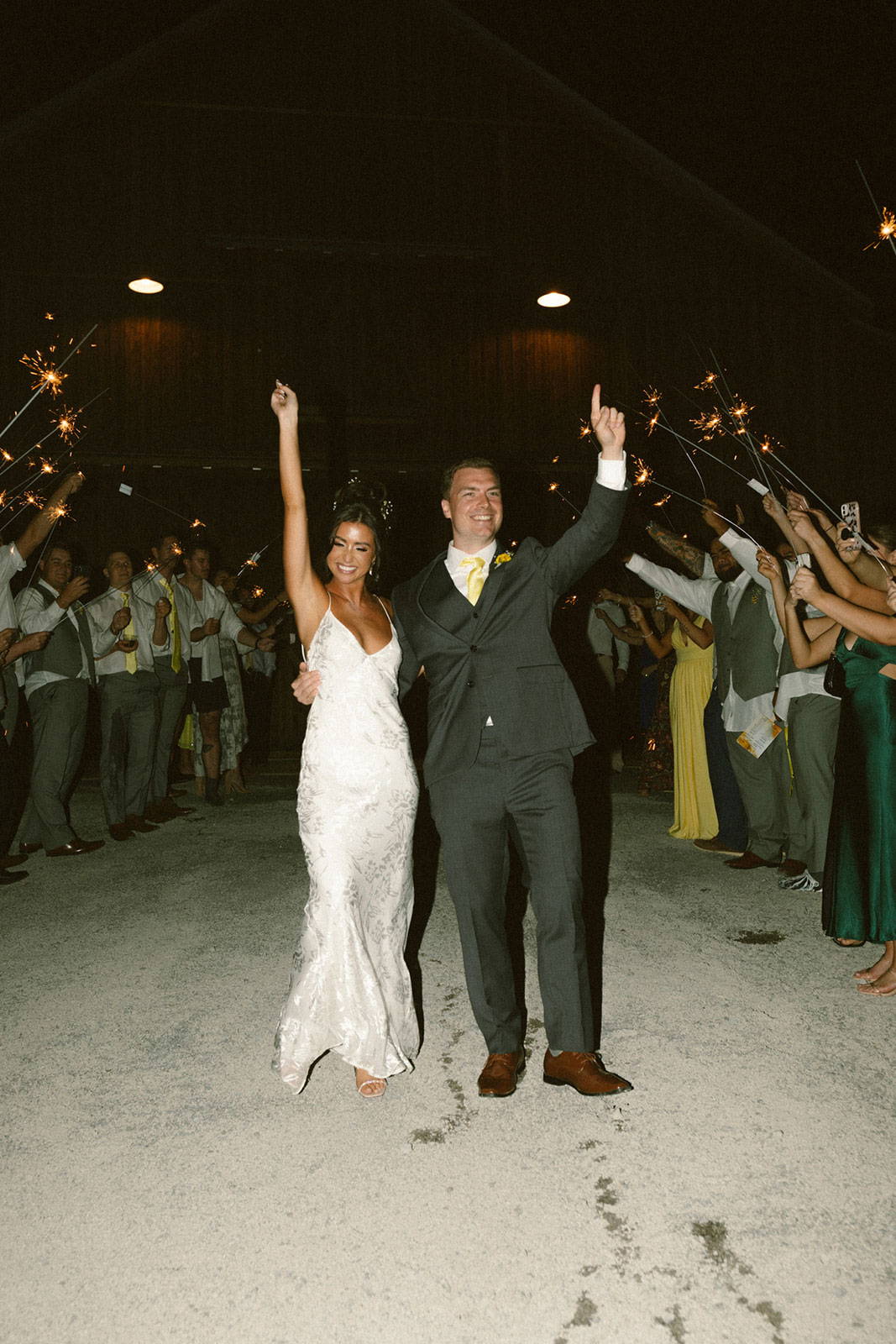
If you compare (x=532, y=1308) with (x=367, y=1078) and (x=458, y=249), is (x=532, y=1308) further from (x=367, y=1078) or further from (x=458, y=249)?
(x=458, y=249)

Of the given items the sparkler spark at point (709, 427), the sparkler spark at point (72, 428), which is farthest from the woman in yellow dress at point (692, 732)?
the sparkler spark at point (72, 428)

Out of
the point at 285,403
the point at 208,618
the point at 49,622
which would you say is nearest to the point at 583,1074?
the point at 285,403

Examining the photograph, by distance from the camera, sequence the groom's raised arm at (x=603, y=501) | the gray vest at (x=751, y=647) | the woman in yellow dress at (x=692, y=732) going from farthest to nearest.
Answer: the woman in yellow dress at (x=692, y=732) → the gray vest at (x=751, y=647) → the groom's raised arm at (x=603, y=501)

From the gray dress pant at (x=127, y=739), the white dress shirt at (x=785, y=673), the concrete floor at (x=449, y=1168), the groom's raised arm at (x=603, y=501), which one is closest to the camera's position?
the concrete floor at (x=449, y=1168)

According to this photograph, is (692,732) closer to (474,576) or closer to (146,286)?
(474,576)

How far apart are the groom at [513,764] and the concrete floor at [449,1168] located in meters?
0.25

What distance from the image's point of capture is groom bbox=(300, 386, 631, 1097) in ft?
9.17

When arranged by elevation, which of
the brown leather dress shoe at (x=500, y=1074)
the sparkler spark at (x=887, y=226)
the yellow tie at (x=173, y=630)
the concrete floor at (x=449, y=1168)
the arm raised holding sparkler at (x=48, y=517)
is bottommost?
the concrete floor at (x=449, y=1168)

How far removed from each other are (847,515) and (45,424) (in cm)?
968

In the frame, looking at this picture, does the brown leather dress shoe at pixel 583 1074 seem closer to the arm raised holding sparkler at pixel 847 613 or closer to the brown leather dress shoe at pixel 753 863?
the arm raised holding sparkler at pixel 847 613

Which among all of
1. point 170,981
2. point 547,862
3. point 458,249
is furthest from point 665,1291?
point 458,249

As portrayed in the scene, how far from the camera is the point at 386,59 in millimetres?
10453

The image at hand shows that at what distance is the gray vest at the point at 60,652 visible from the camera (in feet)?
20.6

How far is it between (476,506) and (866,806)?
203 centimetres
